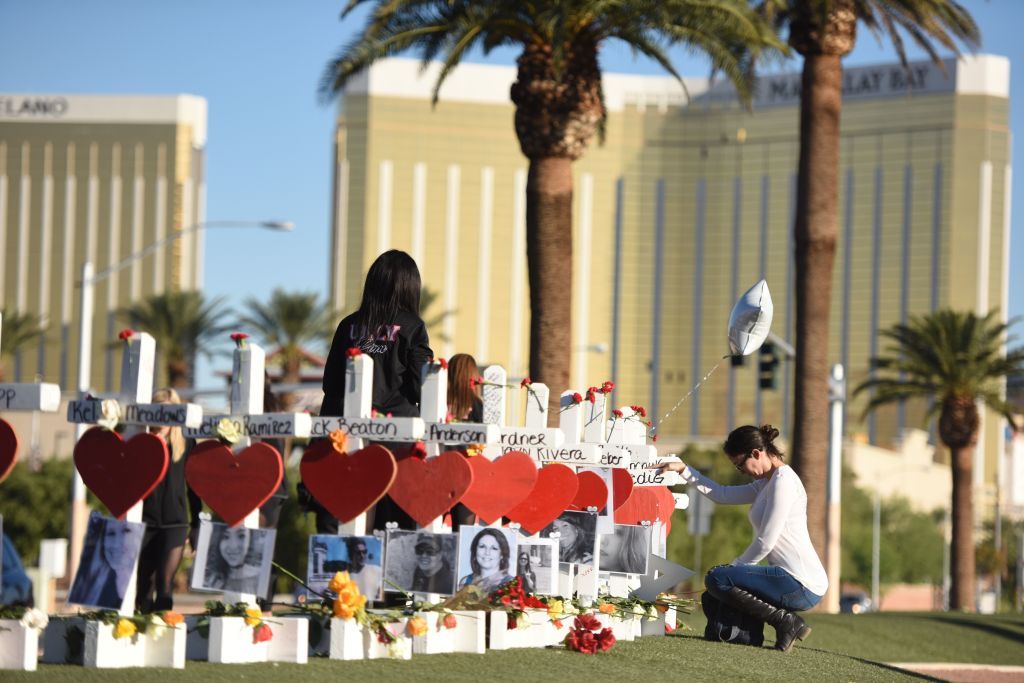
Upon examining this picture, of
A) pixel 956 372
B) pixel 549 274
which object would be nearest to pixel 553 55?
pixel 549 274

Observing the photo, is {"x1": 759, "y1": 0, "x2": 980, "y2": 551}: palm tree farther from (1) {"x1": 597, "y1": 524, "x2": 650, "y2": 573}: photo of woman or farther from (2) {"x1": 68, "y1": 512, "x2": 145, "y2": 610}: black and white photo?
(2) {"x1": 68, "y1": 512, "x2": 145, "y2": 610}: black and white photo

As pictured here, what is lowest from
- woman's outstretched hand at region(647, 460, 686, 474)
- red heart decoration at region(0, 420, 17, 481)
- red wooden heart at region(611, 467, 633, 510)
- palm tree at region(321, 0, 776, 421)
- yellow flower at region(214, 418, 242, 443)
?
red wooden heart at region(611, 467, 633, 510)

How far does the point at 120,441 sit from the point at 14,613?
0.95 metres

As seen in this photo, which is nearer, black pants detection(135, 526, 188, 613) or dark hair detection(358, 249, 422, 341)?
dark hair detection(358, 249, 422, 341)

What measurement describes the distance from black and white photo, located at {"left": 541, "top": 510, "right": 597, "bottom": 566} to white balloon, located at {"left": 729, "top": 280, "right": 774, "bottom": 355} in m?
1.84

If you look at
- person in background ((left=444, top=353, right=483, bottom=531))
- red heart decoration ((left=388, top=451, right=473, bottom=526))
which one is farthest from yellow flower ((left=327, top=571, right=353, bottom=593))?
person in background ((left=444, top=353, right=483, bottom=531))

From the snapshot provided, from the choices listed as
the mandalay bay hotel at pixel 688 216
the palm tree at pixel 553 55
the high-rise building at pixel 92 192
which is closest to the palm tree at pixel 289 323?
the palm tree at pixel 553 55

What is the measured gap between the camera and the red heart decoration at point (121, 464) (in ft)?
24.8

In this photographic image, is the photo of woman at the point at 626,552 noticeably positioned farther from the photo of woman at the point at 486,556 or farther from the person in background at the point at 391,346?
the person in background at the point at 391,346

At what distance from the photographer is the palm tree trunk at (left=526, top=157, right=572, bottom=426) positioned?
19359mm

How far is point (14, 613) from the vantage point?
715 centimetres

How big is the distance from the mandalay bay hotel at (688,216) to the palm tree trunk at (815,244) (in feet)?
318

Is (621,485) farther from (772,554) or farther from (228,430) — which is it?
(228,430)

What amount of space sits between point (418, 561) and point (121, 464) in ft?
5.10
